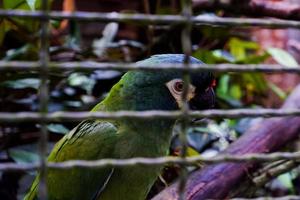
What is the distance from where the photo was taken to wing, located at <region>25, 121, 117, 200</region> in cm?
106

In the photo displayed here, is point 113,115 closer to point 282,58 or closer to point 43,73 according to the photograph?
point 43,73

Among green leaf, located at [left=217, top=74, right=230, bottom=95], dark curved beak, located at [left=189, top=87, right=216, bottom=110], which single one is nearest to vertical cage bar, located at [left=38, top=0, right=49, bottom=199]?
dark curved beak, located at [left=189, top=87, right=216, bottom=110]

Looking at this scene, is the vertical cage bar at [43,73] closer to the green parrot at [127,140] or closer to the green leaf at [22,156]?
the green parrot at [127,140]

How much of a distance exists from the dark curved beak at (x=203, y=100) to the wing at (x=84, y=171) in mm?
199

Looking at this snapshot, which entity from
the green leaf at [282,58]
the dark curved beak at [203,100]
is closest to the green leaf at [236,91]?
the green leaf at [282,58]

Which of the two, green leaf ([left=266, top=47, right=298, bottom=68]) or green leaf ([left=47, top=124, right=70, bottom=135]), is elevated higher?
green leaf ([left=266, top=47, right=298, bottom=68])

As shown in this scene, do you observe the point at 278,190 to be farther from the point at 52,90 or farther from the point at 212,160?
the point at 212,160

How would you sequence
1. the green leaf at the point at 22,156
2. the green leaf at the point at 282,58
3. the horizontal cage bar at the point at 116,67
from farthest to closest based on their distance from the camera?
the green leaf at the point at 282,58 < the green leaf at the point at 22,156 < the horizontal cage bar at the point at 116,67

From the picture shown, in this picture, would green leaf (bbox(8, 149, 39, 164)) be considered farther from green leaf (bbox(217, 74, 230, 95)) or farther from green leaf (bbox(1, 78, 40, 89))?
green leaf (bbox(217, 74, 230, 95))

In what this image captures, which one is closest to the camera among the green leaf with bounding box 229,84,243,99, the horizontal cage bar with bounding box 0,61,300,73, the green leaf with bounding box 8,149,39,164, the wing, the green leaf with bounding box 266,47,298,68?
the horizontal cage bar with bounding box 0,61,300,73

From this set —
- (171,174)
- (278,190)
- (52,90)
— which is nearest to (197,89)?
(171,174)

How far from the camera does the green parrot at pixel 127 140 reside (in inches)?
41.9

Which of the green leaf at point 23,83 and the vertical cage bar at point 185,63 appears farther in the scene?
the green leaf at point 23,83

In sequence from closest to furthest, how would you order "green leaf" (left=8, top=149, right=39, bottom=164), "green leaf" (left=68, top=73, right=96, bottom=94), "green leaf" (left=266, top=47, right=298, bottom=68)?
"green leaf" (left=8, top=149, right=39, bottom=164) < "green leaf" (left=68, top=73, right=96, bottom=94) < "green leaf" (left=266, top=47, right=298, bottom=68)
